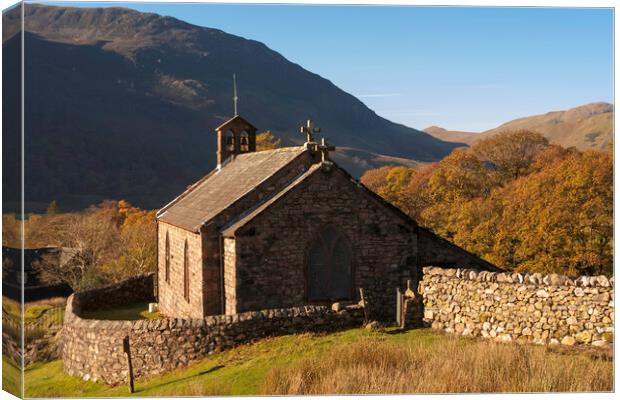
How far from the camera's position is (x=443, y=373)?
11664 mm

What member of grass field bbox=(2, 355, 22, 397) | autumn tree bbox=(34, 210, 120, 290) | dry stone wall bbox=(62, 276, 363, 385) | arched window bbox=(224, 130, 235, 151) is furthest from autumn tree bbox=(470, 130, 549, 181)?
grass field bbox=(2, 355, 22, 397)

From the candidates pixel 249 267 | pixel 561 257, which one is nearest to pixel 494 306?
pixel 249 267

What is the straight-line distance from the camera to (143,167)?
132 meters

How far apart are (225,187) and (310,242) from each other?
5.51 metres

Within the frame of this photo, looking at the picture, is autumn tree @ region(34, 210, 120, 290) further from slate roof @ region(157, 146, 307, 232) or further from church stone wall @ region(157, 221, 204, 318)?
slate roof @ region(157, 146, 307, 232)

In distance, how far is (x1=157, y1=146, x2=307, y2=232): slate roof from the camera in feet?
68.3

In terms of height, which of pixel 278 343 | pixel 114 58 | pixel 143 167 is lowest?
pixel 278 343

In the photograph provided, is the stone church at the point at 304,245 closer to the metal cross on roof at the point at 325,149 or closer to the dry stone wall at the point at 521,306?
the metal cross on roof at the point at 325,149

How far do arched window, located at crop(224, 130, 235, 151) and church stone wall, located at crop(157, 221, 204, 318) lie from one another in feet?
15.1

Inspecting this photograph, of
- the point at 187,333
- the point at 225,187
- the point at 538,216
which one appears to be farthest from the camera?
the point at 538,216

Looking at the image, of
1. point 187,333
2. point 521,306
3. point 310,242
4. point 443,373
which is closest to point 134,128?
point 310,242

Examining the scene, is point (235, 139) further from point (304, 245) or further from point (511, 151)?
point (511, 151)

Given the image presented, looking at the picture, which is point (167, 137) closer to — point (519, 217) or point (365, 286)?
point (519, 217)

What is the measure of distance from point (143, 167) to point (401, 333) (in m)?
122
